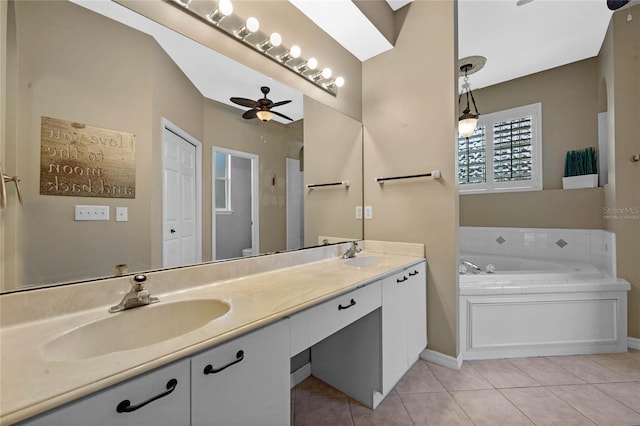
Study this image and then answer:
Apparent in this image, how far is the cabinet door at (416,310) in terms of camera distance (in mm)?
1791

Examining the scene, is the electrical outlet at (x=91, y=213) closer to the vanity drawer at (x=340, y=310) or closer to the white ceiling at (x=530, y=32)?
the vanity drawer at (x=340, y=310)

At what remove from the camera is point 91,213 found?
978 mm

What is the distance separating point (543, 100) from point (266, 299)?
3961mm

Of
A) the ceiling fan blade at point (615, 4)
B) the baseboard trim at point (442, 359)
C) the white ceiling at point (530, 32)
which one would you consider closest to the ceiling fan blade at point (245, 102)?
the white ceiling at point (530, 32)

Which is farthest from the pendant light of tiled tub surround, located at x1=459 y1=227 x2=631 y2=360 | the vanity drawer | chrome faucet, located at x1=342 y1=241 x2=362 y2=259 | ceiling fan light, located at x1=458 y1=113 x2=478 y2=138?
the vanity drawer

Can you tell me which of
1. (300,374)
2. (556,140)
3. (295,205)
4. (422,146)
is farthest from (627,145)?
(300,374)

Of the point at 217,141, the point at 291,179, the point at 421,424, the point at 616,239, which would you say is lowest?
the point at 421,424

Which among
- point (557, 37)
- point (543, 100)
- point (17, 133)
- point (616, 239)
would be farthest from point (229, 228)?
point (543, 100)

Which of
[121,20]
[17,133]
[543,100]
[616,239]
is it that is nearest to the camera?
[17,133]

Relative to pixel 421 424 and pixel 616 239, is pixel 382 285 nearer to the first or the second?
pixel 421 424

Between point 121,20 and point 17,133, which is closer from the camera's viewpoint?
point 17,133

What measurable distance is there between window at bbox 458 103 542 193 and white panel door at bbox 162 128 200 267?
3.53m

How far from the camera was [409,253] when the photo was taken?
6.97ft

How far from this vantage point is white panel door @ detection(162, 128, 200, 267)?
1201mm
